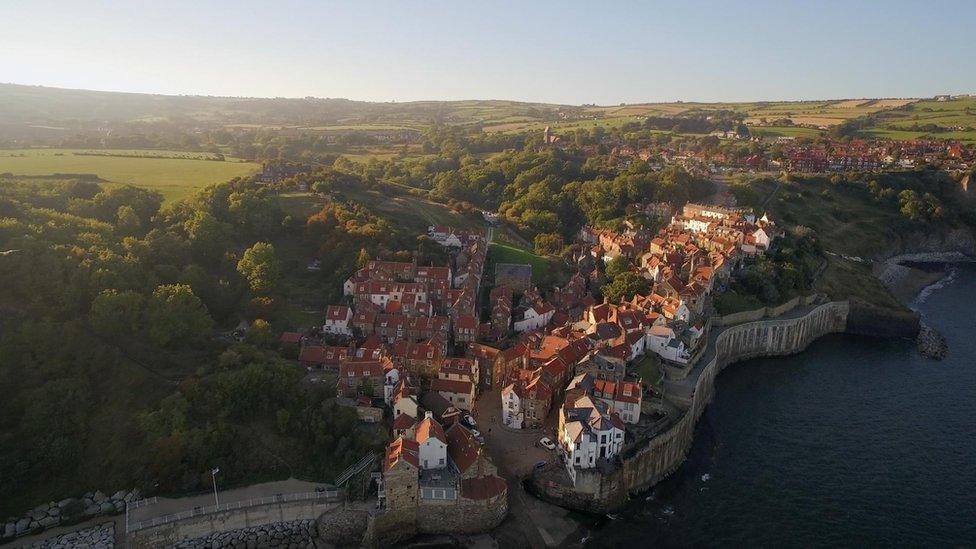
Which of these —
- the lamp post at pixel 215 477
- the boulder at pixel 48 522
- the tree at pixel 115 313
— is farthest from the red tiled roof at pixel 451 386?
the boulder at pixel 48 522

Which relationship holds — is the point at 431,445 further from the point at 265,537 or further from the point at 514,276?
the point at 514,276

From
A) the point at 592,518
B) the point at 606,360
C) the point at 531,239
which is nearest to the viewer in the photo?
the point at 592,518

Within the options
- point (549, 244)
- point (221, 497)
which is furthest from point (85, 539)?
point (549, 244)

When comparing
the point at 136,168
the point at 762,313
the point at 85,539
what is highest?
the point at 136,168

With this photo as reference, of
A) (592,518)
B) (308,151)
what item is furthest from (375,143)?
(592,518)

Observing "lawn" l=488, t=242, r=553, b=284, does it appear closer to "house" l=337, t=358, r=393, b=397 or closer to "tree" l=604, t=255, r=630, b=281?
"tree" l=604, t=255, r=630, b=281

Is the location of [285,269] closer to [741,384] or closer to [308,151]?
[741,384]

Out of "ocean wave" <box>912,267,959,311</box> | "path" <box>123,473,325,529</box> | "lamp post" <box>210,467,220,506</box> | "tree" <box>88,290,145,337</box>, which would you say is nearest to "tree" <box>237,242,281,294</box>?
"tree" <box>88,290,145,337</box>
